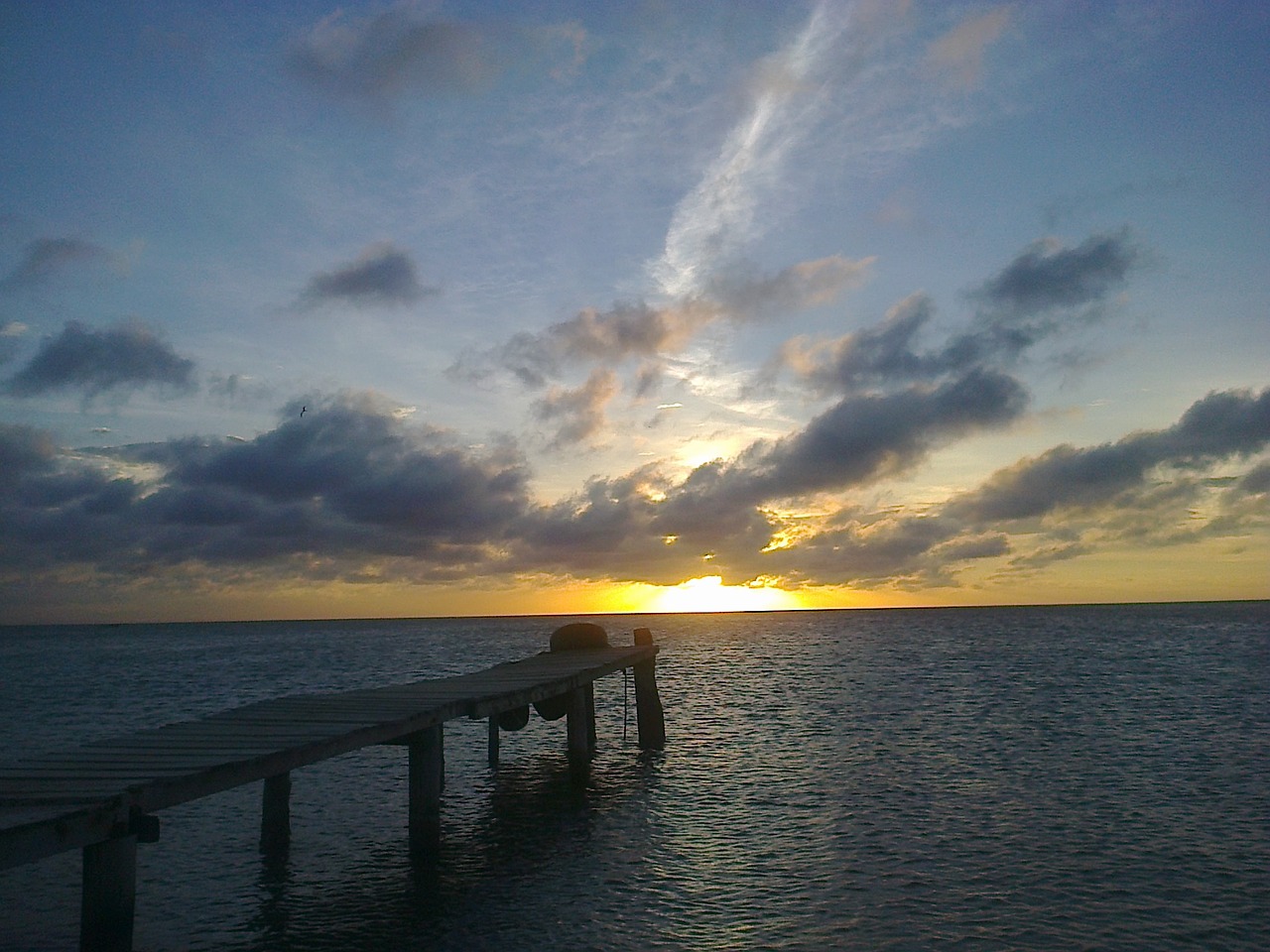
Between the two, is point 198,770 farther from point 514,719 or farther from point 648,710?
point 648,710

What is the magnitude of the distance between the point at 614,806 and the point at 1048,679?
39887 mm

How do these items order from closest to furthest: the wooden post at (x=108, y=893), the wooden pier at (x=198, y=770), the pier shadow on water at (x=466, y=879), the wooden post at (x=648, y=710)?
the wooden pier at (x=198, y=770) < the wooden post at (x=108, y=893) < the pier shadow on water at (x=466, y=879) < the wooden post at (x=648, y=710)

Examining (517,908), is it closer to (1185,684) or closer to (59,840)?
(59,840)

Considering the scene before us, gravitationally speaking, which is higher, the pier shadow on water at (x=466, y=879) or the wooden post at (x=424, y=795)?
the wooden post at (x=424, y=795)

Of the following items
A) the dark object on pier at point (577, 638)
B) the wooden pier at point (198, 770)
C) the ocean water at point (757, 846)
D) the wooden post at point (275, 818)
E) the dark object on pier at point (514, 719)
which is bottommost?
the ocean water at point (757, 846)

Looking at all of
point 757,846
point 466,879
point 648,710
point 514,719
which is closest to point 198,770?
point 466,879

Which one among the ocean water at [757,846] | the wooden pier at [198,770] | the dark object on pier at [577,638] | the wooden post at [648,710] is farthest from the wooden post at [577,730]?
the dark object on pier at [577,638]

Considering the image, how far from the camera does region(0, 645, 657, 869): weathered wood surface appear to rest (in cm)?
822

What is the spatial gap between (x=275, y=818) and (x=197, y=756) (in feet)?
21.2

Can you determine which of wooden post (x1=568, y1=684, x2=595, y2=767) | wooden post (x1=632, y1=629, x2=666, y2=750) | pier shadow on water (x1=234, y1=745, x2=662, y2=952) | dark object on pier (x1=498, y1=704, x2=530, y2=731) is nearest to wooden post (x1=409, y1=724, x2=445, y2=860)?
pier shadow on water (x1=234, y1=745, x2=662, y2=952)

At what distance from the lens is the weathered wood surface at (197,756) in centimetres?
822

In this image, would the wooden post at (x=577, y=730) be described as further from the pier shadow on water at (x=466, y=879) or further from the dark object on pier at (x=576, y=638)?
the dark object on pier at (x=576, y=638)

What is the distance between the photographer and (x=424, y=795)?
15430mm

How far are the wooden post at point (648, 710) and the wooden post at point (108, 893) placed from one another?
19.2 metres
